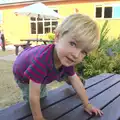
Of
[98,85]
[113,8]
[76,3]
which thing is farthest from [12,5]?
[98,85]

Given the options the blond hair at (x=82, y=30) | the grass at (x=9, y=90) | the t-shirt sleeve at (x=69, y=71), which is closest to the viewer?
the blond hair at (x=82, y=30)

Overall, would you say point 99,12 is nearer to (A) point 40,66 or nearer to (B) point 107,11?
(B) point 107,11

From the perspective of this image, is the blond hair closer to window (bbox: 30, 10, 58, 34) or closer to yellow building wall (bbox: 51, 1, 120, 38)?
yellow building wall (bbox: 51, 1, 120, 38)

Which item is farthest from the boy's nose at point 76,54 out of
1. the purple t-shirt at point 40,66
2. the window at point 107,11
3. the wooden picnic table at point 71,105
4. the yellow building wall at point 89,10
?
the window at point 107,11

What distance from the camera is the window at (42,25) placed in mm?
17016

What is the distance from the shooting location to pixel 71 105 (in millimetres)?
1770

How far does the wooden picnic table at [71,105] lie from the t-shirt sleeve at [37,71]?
0.26 meters

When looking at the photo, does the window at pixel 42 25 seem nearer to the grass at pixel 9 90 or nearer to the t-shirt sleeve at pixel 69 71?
the grass at pixel 9 90

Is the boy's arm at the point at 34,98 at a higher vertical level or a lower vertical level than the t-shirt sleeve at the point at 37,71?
lower

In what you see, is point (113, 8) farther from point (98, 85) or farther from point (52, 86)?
point (98, 85)

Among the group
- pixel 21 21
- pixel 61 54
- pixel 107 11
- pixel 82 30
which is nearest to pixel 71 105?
pixel 61 54

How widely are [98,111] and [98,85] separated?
74 cm

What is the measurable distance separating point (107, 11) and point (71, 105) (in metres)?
14.1

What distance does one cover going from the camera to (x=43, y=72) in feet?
4.92
